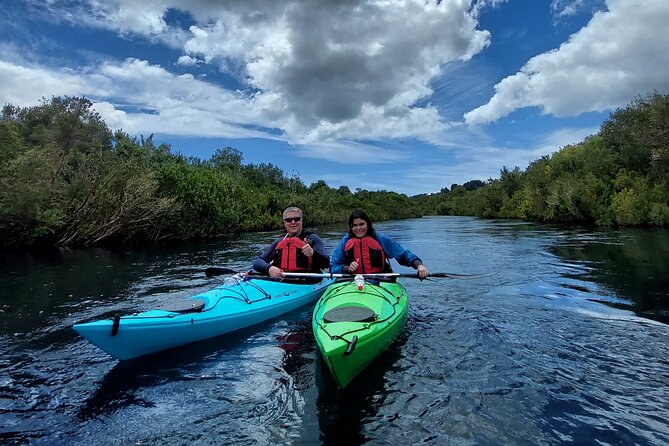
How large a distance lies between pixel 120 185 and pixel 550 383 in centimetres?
2265

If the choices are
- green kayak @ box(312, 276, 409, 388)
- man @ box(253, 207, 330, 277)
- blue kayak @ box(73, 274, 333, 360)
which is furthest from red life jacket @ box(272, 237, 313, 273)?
green kayak @ box(312, 276, 409, 388)

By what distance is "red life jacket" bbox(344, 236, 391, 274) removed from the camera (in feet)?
21.2

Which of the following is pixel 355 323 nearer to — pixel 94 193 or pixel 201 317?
pixel 201 317

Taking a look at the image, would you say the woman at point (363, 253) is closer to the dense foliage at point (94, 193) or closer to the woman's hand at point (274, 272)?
the woman's hand at point (274, 272)

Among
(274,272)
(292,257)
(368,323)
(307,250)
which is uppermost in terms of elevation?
(307,250)

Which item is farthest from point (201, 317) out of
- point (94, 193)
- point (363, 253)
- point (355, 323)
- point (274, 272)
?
point (94, 193)

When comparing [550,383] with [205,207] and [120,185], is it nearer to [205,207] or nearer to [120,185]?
[120,185]

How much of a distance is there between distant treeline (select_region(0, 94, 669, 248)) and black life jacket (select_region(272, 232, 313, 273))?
1468 centimetres

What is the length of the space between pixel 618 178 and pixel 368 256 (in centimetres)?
3171

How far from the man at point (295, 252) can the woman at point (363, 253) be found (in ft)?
1.82

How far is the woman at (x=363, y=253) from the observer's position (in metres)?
6.45

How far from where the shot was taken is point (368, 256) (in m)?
6.46

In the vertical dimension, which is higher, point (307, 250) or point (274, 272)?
point (307, 250)

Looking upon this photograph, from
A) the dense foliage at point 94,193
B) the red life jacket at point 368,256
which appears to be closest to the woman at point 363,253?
the red life jacket at point 368,256
